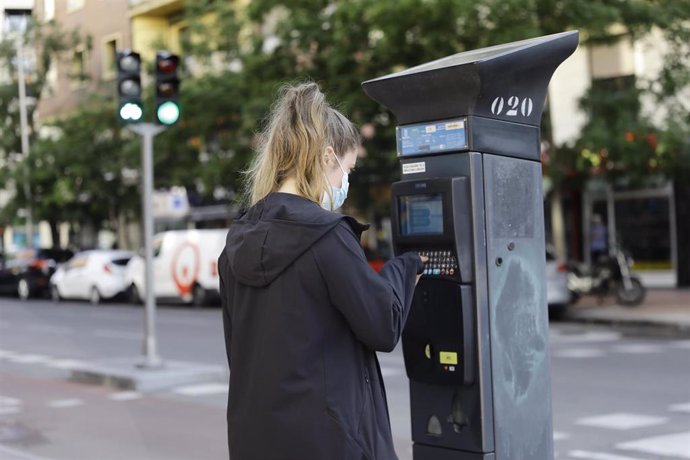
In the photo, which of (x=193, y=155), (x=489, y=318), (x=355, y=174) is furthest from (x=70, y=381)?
(x=193, y=155)

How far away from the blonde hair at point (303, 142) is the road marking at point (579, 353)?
9364mm

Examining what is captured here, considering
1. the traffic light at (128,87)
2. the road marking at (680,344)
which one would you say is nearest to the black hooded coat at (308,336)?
the traffic light at (128,87)

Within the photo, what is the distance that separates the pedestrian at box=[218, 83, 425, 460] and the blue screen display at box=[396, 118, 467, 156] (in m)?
0.83

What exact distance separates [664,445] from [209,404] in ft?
13.2

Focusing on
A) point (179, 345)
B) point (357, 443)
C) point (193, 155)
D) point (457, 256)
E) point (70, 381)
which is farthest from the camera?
point (193, 155)

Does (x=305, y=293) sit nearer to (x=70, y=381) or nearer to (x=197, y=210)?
(x=70, y=381)

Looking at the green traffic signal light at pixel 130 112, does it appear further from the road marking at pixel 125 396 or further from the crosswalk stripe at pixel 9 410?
the crosswalk stripe at pixel 9 410

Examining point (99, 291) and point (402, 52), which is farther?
point (99, 291)

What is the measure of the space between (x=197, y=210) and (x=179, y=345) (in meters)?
18.7

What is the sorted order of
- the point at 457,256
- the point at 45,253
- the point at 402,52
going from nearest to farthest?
the point at 457,256
the point at 402,52
the point at 45,253

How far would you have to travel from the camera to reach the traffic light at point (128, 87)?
9875 mm

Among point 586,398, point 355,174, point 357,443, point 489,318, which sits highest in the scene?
point 355,174

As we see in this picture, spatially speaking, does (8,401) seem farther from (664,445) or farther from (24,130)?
(24,130)

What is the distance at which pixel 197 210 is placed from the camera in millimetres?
32375
